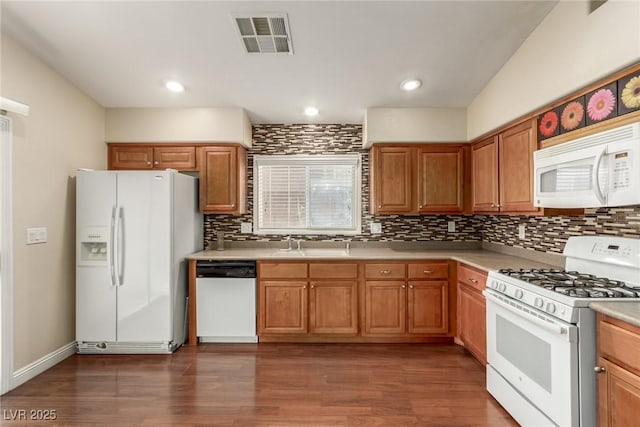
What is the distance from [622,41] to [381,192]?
7.14 ft

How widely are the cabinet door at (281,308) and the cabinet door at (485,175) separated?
1.93 metres

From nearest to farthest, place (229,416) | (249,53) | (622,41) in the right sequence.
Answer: (622,41) < (229,416) < (249,53)

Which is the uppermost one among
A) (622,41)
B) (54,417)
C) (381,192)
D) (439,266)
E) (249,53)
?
(249,53)

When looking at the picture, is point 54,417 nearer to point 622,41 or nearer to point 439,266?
point 439,266

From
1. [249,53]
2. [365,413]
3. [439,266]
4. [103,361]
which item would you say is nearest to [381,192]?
[439,266]

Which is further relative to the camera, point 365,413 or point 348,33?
point 348,33

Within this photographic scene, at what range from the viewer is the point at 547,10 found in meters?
2.29

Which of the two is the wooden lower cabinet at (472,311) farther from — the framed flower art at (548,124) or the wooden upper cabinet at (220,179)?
the wooden upper cabinet at (220,179)

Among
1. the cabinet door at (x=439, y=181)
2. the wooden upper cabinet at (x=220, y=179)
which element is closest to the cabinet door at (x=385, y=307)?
the cabinet door at (x=439, y=181)

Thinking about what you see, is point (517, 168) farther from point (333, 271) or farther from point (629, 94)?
point (333, 271)

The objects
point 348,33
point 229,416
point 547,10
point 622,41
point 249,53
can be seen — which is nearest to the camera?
point 622,41

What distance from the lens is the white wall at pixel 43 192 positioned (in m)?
2.53

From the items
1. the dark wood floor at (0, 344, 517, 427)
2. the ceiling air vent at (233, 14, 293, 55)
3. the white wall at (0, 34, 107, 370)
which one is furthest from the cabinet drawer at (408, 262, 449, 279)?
the white wall at (0, 34, 107, 370)

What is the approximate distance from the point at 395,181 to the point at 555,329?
2.18m
